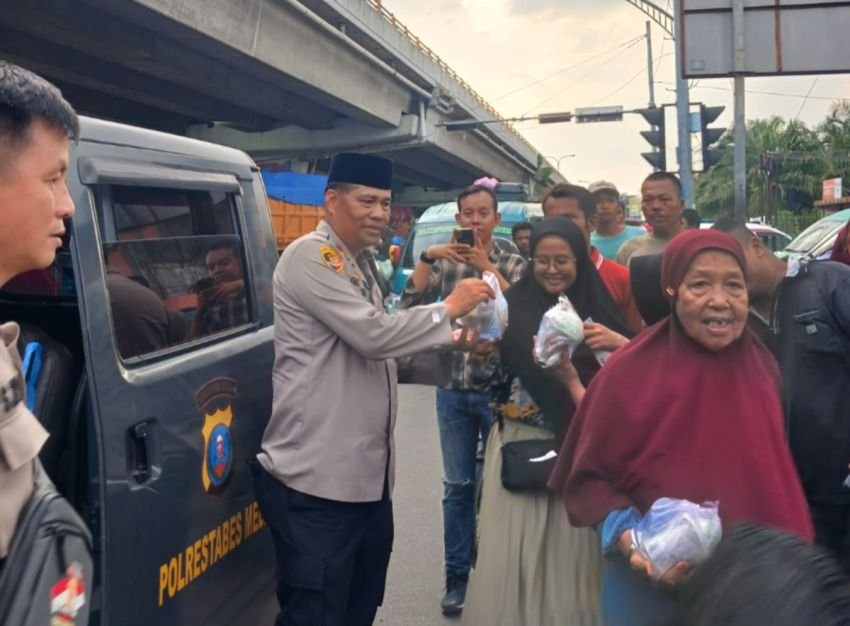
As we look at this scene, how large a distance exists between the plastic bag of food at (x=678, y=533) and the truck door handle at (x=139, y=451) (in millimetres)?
1329

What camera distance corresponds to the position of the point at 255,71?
1975 cm

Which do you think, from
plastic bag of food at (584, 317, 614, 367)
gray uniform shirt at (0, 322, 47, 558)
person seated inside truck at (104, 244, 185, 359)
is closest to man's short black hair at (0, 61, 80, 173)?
gray uniform shirt at (0, 322, 47, 558)

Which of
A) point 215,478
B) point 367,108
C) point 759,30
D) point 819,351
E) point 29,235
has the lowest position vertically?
point 215,478

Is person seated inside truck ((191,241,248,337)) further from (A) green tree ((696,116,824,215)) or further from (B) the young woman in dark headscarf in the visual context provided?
(A) green tree ((696,116,824,215))

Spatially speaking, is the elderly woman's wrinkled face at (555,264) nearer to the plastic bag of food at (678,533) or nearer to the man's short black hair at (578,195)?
the plastic bag of food at (678,533)

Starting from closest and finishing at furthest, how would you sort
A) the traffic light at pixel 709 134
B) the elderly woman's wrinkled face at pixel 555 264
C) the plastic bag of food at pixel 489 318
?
the plastic bag of food at pixel 489 318, the elderly woman's wrinkled face at pixel 555 264, the traffic light at pixel 709 134

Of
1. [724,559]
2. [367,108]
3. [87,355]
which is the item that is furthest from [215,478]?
[367,108]

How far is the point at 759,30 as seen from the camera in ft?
21.2

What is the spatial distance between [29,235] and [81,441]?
52.1 inches

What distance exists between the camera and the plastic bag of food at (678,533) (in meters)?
→ 2.31

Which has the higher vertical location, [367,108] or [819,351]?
[367,108]

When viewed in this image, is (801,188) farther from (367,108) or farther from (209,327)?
(209,327)

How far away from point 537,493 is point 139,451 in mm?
1433

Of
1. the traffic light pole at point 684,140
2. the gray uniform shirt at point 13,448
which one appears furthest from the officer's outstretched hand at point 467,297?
the traffic light pole at point 684,140
